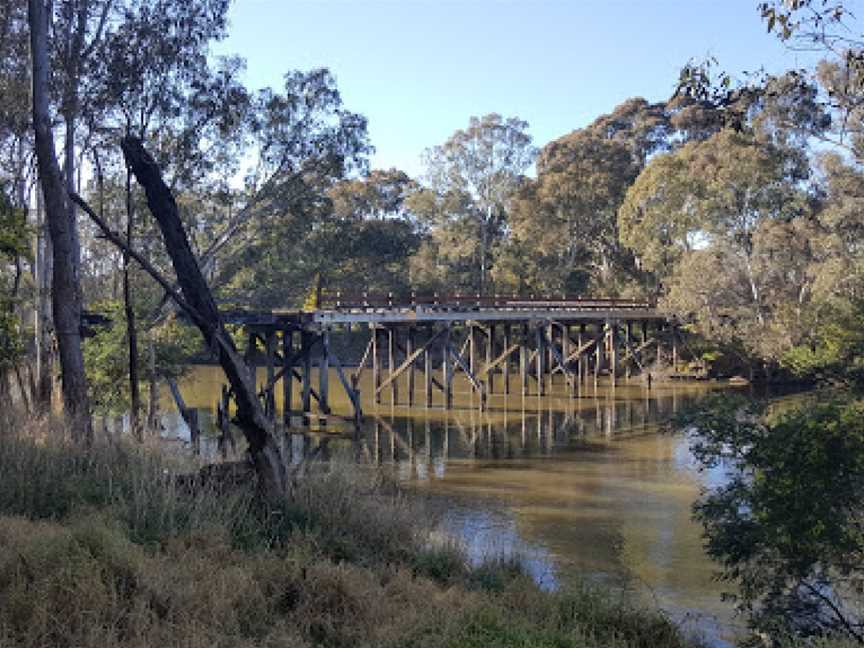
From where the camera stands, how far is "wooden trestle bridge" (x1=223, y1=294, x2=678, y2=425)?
19.8 m

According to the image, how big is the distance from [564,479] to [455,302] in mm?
13003

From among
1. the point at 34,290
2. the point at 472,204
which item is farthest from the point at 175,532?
the point at 472,204

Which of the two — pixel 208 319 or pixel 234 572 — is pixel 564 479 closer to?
pixel 208 319

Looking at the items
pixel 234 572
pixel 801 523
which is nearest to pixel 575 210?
pixel 801 523

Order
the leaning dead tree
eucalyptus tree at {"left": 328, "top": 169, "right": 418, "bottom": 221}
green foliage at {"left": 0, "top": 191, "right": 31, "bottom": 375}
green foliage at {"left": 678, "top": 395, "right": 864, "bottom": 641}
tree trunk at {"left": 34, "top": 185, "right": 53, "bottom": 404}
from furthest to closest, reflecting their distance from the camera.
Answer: eucalyptus tree at {"left": 328, "top": 169, "right": 418, "bottom": 221}
tree trunk at {"left": 34, "top": 185, "right": 53, "bottom": 404}
green foliage at {"left": 0, "top": 191, "right": 31, "bottom": 375}
the leaning dead tree
green foliage at {"left": 678, "top": 395, "right": 864, "bottom": 641}

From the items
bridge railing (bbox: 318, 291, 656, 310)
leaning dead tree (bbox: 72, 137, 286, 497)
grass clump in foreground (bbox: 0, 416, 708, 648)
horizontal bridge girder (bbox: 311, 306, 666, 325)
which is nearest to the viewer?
grass clump in foreground (bbox: 0, 416, 708, 648)

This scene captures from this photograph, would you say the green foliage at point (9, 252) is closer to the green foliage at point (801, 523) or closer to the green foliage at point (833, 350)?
the green foliage at point (801, 523)

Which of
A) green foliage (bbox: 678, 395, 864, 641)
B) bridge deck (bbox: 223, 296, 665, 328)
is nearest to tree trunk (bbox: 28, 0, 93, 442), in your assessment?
green foliage (bbox: 678, 395, 864, 641)

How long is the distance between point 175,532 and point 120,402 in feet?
31.3

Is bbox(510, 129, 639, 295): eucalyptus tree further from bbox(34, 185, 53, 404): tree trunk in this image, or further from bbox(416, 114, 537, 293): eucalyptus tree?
bbox(34, 185, 53, 404): tree trunk

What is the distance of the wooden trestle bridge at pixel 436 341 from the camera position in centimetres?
1980

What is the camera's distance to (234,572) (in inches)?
186

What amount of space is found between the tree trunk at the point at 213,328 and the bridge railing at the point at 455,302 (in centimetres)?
1473

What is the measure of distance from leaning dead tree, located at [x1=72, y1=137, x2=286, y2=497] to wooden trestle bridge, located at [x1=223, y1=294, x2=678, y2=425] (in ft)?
37.1
